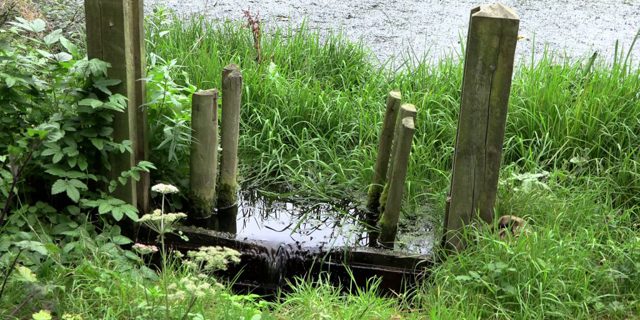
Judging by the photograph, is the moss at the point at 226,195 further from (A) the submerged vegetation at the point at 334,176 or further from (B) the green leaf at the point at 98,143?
(B) the green leaf at the point at 98,143

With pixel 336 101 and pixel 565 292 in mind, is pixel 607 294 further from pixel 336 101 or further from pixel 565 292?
Result: pixel 336 101

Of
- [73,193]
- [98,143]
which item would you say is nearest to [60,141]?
[98,143]

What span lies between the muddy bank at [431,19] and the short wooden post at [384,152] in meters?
2.18

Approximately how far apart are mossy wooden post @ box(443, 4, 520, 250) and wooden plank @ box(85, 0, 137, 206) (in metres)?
1.42

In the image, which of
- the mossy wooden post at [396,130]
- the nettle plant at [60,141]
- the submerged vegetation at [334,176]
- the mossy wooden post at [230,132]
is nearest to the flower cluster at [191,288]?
the submerged vegetation at [334,176]

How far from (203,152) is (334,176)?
0.81 metres

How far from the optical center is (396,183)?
338 centimetres

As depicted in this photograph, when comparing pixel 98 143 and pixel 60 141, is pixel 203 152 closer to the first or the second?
pixel 98 143

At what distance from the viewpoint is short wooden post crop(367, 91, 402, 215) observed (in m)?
3.61

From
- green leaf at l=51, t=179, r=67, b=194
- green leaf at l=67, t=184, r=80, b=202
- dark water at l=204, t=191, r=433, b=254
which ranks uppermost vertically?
green leaf at l=51, t=179, r=67, b=194

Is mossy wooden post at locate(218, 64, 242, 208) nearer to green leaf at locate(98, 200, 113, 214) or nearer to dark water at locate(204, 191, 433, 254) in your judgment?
dark water at locate(204, 191, 433, 254)

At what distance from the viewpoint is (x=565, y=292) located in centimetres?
294

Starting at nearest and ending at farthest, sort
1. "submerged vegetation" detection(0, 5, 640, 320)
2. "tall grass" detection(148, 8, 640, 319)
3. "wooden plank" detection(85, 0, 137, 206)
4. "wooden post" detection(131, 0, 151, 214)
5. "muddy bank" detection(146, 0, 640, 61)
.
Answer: "submerged vegetation" detection(0, 5, 640, 320) < "tall grass" detection(148, 8, 640, 319) < "wooden plank" detection(85, 0, 137, 206) < "wooden post" detection(131, 0, 151, 214) < "muddy bank" detection(146, 0, 640, 61)

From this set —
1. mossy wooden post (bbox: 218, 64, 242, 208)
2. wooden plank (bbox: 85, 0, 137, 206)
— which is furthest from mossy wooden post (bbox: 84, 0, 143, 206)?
mossy wooden post (bbox: 218, 64, 242, 208)
